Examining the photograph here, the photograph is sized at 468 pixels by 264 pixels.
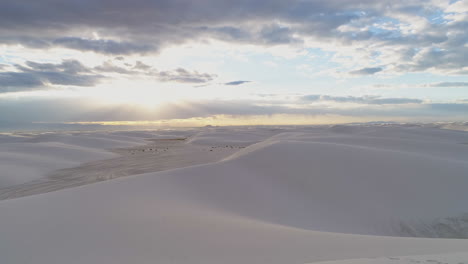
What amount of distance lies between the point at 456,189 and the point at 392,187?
1845 millimetres

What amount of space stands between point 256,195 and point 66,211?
180 inches

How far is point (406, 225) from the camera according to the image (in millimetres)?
6289

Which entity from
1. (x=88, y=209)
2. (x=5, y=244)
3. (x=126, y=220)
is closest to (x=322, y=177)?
(x=126, y=220)

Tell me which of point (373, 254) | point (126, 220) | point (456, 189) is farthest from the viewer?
point (456, 189)

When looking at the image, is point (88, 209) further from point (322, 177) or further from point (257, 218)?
point (322, 177)

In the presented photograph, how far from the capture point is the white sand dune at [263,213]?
344cm

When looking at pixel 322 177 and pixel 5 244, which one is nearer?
pixel 5 244

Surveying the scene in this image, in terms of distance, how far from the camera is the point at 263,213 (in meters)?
6.36

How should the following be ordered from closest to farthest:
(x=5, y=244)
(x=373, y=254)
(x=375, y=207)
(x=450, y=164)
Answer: (x=373, y=254), (x=5, y=244), (x=375, y=207), (x=450, y=164)

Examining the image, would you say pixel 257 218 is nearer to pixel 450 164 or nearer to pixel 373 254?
pixel 373 254

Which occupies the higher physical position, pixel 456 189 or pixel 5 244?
pixel 5 244

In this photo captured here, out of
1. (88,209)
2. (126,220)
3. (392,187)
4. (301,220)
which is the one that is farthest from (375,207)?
(88,209)

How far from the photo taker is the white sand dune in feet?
11.3

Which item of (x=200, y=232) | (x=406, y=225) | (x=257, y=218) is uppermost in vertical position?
(x=200, y=232)
